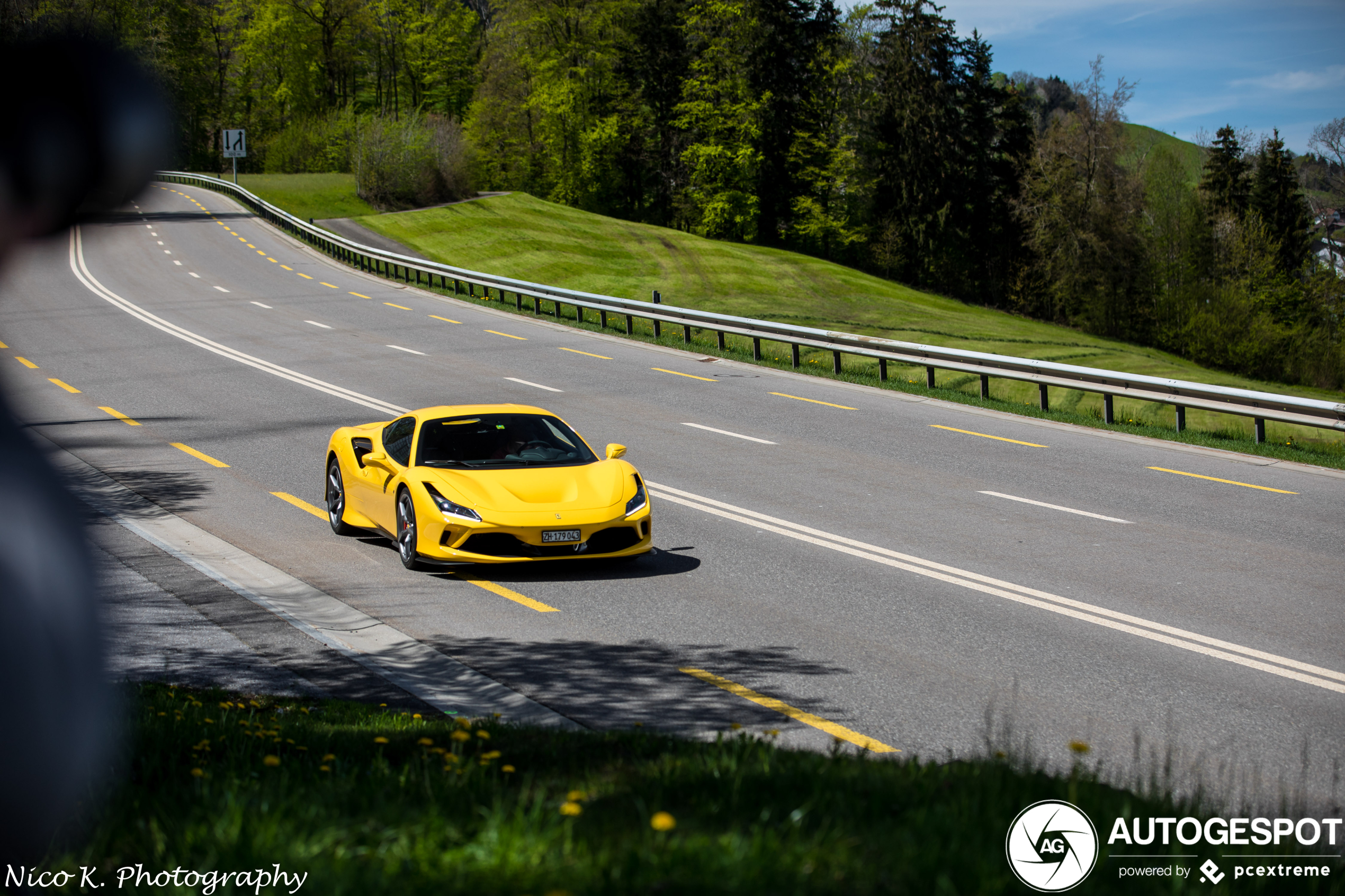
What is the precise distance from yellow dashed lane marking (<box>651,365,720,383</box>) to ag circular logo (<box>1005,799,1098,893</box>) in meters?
18.5

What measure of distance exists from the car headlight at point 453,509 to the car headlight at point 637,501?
129cm

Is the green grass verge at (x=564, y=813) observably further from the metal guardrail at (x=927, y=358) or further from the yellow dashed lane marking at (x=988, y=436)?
the yellow dashed lane marking at (x=988, y=436)

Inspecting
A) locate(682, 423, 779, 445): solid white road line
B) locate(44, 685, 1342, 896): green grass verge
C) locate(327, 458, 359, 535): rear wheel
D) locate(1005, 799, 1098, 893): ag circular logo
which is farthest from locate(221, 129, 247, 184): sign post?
locate(1005, 799, 1098, 893): ag circular logo

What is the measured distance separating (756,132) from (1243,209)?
3213cm

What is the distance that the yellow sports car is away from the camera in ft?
31.8

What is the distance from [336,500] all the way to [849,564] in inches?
207

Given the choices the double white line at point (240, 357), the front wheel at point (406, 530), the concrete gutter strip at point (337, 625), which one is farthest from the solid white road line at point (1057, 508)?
the double white line at point (240, 357)

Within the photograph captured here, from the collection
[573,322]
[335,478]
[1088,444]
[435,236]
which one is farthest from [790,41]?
[335,478]

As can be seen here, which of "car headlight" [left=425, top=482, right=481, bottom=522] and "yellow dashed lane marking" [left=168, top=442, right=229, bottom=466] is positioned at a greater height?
"car headlight" [left=425, top=482, right=481, bottom=522]

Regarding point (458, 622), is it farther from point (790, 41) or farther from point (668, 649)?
A: point (790, 41)

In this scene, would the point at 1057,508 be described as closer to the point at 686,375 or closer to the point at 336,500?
the point at 336,500

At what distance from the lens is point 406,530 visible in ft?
33.6

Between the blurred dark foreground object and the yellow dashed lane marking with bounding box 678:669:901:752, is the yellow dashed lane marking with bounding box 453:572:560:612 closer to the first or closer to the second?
the yellow dashed lane marking with bounding box 678:669:901:752

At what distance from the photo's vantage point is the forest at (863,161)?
222 ft
